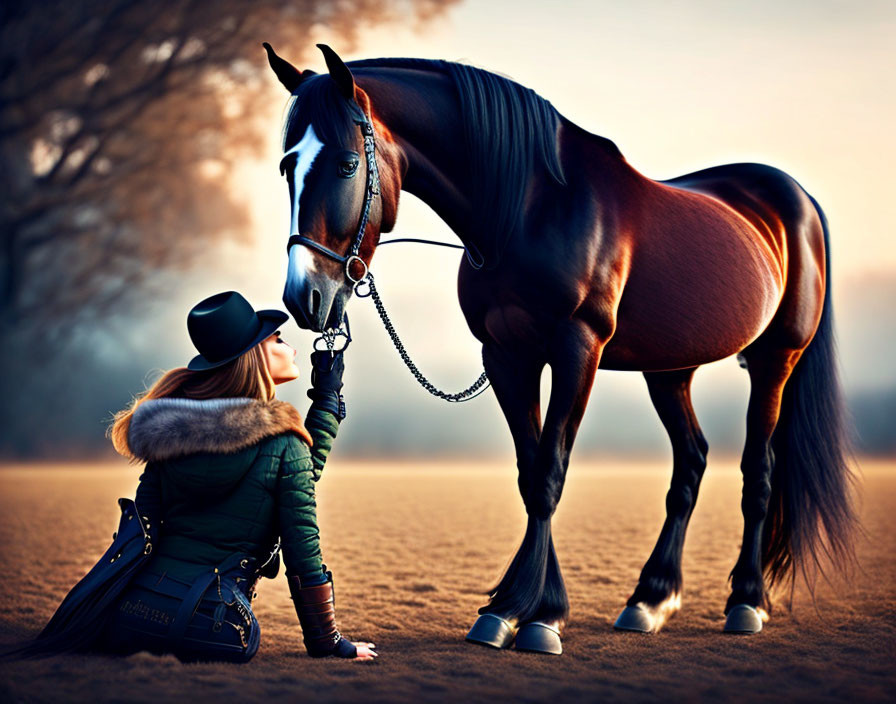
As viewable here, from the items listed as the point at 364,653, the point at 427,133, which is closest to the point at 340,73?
the point at 427,133

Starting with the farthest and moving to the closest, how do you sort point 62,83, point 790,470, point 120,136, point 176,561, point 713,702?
1. point 120,136
2. point 62,83
3. point 790,470
4. point 176,561
5. point 713,702

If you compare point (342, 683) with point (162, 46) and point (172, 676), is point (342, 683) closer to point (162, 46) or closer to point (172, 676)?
point (172, 676)

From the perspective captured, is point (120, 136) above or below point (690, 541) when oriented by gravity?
above

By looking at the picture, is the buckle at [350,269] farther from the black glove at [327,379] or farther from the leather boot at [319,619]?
the leather boot at [319,619]

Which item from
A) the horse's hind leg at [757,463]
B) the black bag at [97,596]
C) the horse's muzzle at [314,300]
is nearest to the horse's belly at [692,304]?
the horse's hind leg at [757,463]

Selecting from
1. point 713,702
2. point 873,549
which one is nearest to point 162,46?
point 873,549

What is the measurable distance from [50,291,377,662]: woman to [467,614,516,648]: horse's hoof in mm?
426

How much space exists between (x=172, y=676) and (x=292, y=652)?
0.51m

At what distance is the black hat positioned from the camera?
8.29ft

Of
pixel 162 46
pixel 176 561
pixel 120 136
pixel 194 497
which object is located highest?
pixel 162 46

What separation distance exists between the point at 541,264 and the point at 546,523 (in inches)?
35.5

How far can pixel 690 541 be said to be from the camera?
5.80 meters

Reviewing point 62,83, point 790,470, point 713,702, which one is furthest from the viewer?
point 62,83

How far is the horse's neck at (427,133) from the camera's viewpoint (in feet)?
9.43
